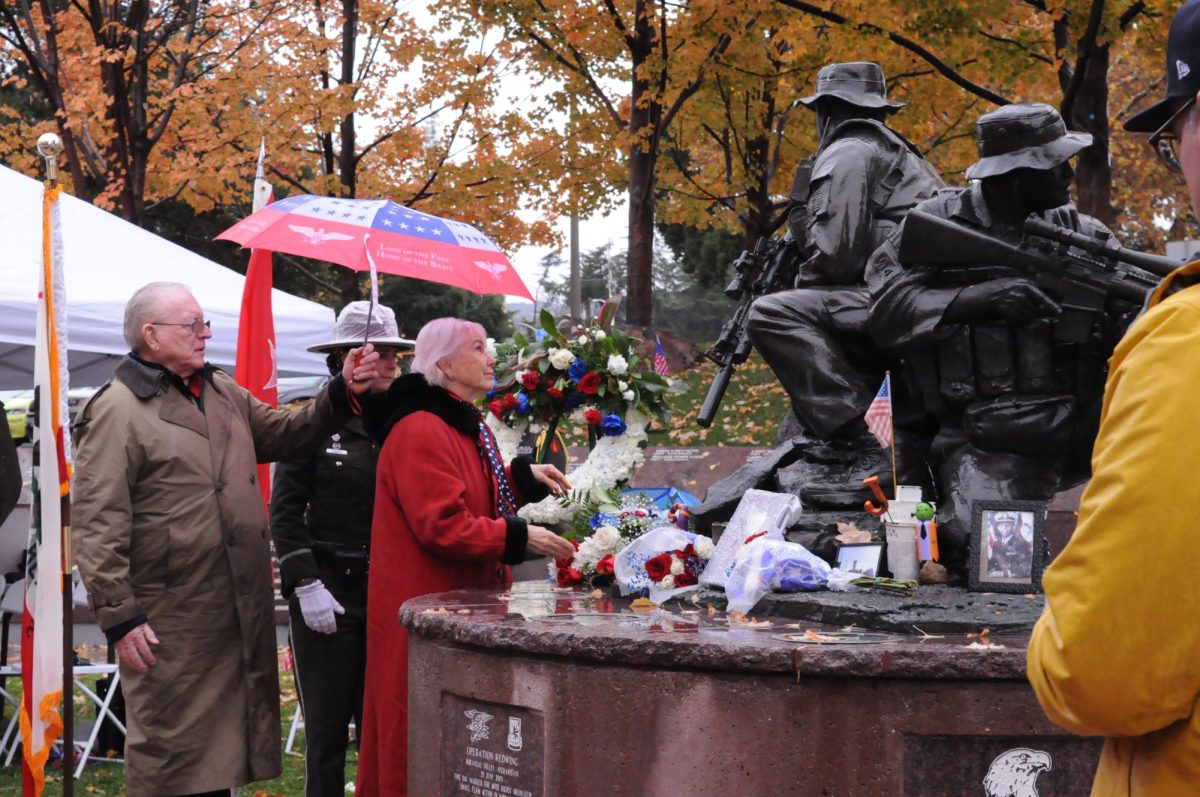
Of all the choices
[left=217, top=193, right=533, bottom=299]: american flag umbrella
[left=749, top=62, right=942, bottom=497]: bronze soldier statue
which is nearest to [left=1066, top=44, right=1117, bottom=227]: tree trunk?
[left=749, top=62, right=942, bottom=497]: bronze soldier statue

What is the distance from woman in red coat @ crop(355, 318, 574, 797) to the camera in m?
4.97

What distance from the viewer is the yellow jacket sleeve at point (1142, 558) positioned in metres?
1.59

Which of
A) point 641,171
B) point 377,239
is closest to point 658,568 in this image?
point 377,239

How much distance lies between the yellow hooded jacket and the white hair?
374 cm

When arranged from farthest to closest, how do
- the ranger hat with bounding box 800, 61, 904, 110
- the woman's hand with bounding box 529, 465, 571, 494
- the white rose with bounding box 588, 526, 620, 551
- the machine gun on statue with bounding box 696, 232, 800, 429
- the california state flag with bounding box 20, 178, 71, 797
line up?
the machine gun on statue with bounding box 696, 232, 800, 429 < the ranger hat with bounding box 800, 61, 904, 110 < the woman's hand with bounding box 529, 465, 571, 494 < the white rose with bounding box 588, 526, 620, 551 < the california state flag with bounding box 20, 178, 71, 797

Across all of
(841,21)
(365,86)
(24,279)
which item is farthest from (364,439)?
(365,86)

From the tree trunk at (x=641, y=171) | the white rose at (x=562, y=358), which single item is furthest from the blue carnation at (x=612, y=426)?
the tree trunk at (x=641, y=171)

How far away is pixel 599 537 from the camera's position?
546 centimetres

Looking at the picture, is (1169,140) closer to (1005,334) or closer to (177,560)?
(1005,334)

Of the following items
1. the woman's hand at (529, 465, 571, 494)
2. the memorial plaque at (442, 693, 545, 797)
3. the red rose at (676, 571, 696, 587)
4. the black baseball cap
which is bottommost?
the memorial plaque at (442, 693, 545, 797)

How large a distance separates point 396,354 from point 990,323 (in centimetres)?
257

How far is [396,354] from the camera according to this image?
616 cm

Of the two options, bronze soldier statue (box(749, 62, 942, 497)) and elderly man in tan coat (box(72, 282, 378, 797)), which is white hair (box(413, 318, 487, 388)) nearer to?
elderly man in tan coat (box(72, 282, 378, 797))

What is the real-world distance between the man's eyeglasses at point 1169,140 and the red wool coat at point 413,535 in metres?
3.34
